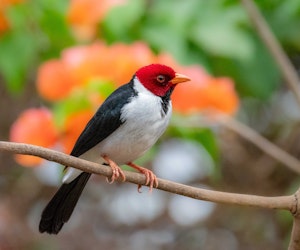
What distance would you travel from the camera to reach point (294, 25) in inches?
102

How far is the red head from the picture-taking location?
1.94m

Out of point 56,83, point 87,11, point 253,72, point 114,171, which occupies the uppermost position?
point 87,11

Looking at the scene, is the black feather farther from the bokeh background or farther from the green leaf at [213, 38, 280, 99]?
the green leaf at [213, 38, 280, 99]

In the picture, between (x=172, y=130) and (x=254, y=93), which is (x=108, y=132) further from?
(x=254, y=93)

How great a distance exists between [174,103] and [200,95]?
7 cm

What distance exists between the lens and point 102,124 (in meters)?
1.89

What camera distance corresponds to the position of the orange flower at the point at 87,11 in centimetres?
232

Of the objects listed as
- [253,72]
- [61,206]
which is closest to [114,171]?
[61,206]

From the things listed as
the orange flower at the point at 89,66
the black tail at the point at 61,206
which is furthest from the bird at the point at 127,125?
the orange flower at the point at 89,66

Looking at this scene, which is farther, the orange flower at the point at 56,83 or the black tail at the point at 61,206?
the orange flower at the point at 56,83

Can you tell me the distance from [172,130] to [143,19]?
489 mm

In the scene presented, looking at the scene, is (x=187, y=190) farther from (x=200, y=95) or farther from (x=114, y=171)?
(x=200, y=95)

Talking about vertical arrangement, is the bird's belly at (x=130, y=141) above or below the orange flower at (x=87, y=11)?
below

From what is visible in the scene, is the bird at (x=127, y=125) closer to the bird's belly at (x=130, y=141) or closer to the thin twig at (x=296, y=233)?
the bird's belly at (x=130, y=141)
